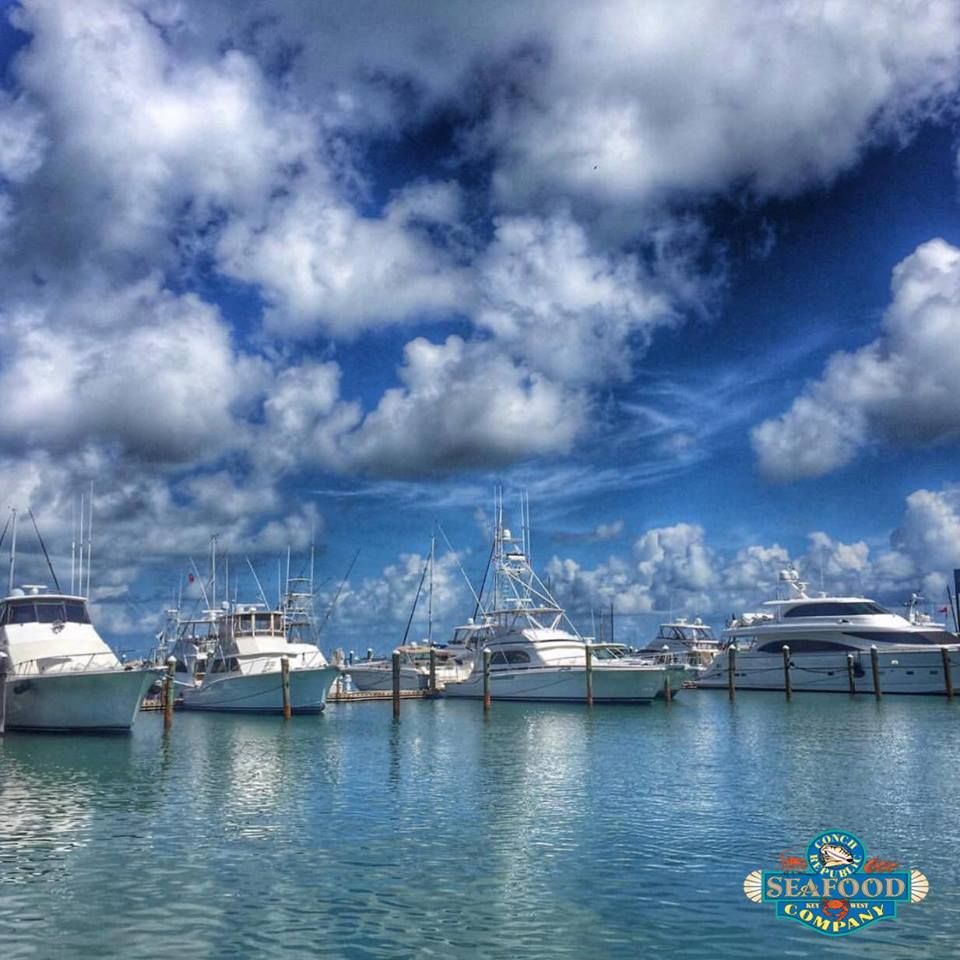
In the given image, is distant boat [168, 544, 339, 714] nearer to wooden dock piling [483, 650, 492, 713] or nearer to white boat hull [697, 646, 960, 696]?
wooden dock piling [483, 650, 492, 713]

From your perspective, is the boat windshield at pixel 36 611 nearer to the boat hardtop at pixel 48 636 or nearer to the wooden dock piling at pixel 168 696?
the boat hardtop at pixel 48 636

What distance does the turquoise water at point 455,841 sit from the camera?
15.0 meters

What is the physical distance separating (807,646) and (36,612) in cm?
5723

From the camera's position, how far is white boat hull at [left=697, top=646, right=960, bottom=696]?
68.9 metres

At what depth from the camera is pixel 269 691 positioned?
6019 cm

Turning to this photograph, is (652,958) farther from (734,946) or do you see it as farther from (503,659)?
(503,659)

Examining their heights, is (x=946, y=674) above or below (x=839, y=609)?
below

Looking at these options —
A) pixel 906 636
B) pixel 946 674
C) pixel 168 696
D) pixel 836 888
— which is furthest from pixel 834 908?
pixel 906 636

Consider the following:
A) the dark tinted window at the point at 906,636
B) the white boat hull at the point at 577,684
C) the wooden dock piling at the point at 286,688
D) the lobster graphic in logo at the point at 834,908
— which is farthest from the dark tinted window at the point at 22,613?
the dark tinted window at the point at 906,636

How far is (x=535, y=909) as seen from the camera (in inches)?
642

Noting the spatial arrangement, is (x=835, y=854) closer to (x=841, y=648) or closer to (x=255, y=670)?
(x=255, y=670)

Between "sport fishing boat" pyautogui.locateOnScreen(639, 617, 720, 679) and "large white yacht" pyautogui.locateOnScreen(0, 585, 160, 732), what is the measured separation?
6161 cm

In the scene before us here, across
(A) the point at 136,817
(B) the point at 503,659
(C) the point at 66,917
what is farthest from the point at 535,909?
(B) the point at 503,659

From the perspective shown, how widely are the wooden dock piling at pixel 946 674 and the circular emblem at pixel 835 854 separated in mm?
51106
